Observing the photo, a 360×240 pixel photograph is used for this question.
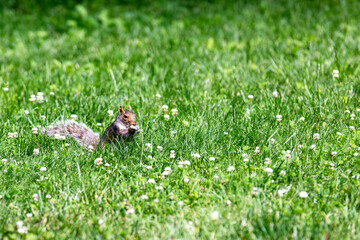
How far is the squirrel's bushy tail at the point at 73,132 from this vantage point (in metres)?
3.85

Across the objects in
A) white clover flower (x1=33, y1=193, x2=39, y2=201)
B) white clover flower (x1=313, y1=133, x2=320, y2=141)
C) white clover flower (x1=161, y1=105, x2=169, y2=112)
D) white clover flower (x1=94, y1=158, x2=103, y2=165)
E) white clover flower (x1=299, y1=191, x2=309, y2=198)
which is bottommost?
white clover flower (x1=33, y1=193, x2=39, y2=201)

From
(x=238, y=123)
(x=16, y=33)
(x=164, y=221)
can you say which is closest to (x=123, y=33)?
(x=16, y=33)

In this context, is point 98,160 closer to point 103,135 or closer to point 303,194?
point 103,135

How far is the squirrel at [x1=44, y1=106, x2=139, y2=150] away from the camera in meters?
3.74

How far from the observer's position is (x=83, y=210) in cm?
296

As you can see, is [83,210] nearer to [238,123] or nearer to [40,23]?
[238,123]

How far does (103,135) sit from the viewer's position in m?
3.93

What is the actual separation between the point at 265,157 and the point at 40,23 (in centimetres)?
667

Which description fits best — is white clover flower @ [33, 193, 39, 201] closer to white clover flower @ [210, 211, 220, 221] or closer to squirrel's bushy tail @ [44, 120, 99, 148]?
squirrel's bushy tail @ [44, 120, 99, 148]

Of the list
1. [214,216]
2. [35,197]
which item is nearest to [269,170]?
[214,216]

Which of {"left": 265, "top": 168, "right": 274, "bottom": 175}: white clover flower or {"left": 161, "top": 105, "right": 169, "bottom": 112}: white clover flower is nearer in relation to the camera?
{"left": 265, "top": 168, "right": 274, "bottom": 175}: white clover flower

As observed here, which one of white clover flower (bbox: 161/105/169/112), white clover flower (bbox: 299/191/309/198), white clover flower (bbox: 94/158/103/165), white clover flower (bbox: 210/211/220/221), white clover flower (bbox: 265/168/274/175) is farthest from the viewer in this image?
white clover flower (bbox: 161/105/169/112)

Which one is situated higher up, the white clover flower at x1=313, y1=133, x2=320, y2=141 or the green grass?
the white clover flower at x1=313, y1=133, x2=320, y2=141

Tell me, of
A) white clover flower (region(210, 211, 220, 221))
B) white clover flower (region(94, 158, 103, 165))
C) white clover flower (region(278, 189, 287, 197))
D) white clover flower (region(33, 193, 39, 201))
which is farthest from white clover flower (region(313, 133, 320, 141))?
white clover flower (region(33, 193, 39, 201))
